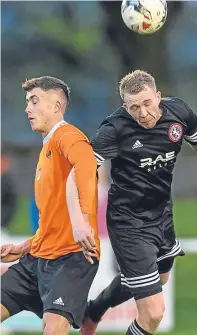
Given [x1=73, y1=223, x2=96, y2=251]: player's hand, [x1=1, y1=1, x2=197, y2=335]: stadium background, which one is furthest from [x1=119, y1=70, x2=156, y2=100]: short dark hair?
[x1=1, y1=1, x2=197, y2=335]: stadium background

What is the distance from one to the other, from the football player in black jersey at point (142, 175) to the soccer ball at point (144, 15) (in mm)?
370

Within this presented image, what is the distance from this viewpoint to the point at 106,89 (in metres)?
22.4

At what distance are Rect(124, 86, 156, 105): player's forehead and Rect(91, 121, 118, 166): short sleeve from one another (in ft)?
0.67

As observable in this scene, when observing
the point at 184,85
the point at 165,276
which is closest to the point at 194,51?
the point at 184,85

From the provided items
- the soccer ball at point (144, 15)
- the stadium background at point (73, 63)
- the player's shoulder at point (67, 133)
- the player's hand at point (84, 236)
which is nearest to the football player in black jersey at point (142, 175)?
the player's shoulder at point (67, 133)

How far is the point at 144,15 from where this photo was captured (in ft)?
22.0

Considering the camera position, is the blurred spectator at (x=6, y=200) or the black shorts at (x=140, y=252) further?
the blurred spectator at (x=6, y=200)

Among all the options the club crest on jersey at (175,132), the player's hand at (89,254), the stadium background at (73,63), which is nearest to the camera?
the player's hand at (89,254)

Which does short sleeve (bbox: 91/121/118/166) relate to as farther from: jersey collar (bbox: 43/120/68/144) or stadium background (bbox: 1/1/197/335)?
stadium background (bbox: 1/1/197/335)

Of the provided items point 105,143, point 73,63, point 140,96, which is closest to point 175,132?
point 140,96

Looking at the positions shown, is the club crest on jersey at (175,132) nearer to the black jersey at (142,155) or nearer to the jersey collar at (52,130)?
the black jersey at (142,155)

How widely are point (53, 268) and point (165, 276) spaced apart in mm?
1110

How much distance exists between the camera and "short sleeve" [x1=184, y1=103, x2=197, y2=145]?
6.65 m

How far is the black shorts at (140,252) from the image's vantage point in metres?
6.55
